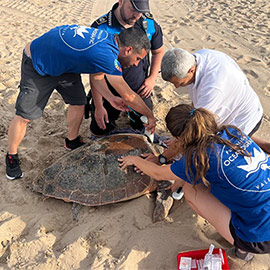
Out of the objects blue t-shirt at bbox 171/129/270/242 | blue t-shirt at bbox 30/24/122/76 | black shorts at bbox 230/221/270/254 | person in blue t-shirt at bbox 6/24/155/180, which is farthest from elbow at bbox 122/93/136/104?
black shorts at bbox 230/221/270/254

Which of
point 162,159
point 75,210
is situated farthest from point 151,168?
point 75,210

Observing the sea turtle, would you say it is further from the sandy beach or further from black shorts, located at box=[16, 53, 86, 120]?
black shorts, located at box=[16, 53, 86, 120]

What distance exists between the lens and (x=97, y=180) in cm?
254

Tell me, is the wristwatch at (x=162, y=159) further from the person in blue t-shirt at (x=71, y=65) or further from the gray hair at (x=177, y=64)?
the gray hair at (x=177, y=64)

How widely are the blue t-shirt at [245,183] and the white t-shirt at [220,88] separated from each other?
43 centimetres

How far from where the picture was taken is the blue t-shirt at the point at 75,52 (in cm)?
222

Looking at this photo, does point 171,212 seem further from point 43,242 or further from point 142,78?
point 142,78

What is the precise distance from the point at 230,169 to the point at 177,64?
0.85 m

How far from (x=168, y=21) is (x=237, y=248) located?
5931 mm

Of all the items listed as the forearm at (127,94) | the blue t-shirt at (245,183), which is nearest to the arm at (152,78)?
the forearm at (127,94)

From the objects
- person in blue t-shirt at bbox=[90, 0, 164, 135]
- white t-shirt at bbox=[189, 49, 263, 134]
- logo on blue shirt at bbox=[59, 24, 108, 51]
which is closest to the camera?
white t-shirt at bbox=[189, 49, 263, 134]

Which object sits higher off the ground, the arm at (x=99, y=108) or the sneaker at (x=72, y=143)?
the arm at (x=99, y=108)

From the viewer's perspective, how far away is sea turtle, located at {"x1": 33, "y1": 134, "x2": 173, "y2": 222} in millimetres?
2492

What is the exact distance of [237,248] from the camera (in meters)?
1.94
